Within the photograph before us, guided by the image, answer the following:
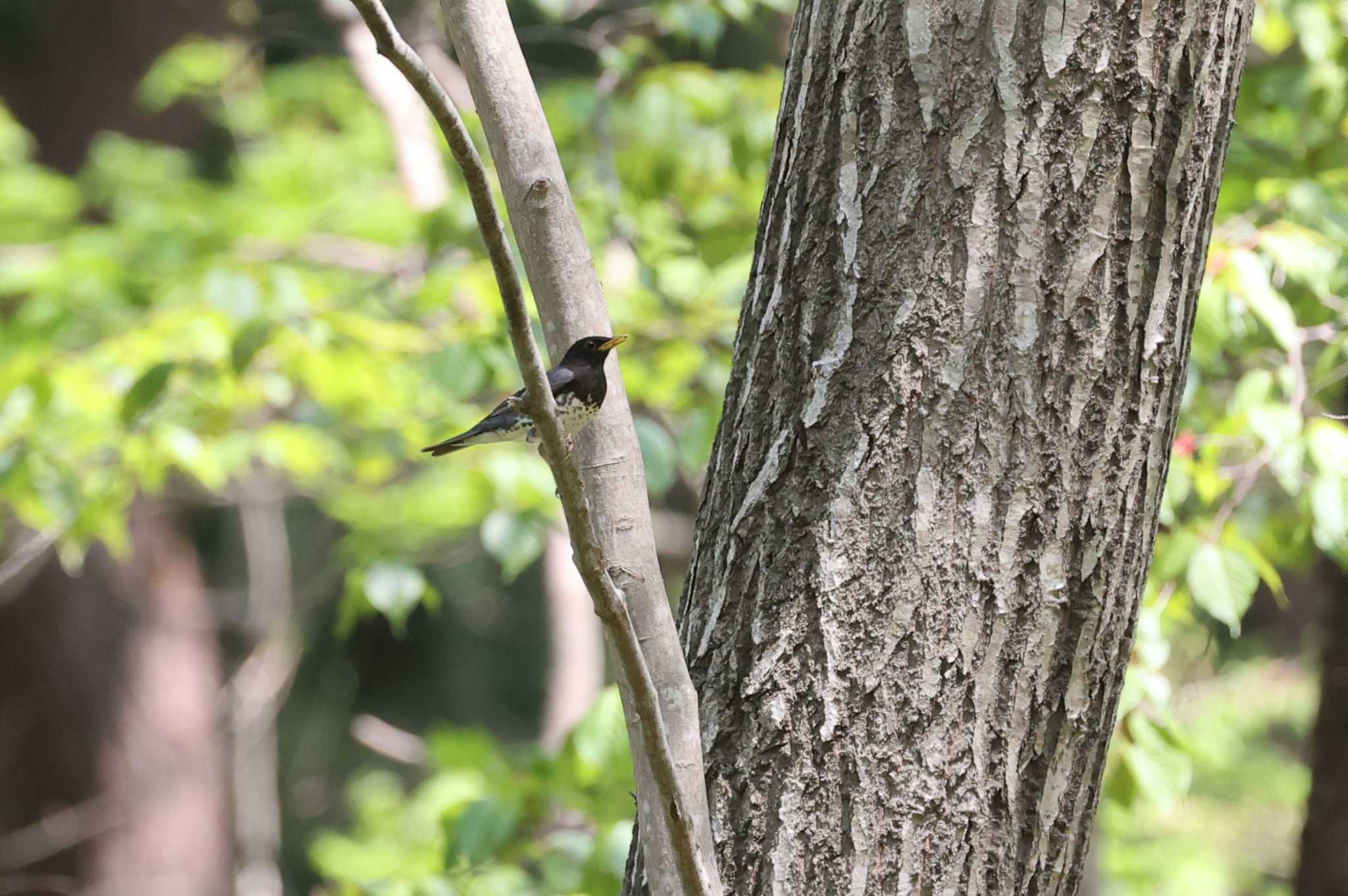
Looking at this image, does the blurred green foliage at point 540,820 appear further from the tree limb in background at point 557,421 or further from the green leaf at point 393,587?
the tree limb in background at point 557,421

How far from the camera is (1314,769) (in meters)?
3.81

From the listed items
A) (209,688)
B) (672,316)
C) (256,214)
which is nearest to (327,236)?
(256,214)

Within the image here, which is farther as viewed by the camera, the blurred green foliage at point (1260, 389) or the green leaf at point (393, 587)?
the green leaf at point (393, 587)

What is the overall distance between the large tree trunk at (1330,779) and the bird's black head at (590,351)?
3.07 m

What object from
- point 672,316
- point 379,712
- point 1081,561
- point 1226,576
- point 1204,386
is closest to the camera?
point 1081,561

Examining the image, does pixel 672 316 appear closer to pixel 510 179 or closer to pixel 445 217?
pixel 445 217

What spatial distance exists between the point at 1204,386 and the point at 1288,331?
34.5 inches

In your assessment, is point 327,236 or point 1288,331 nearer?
point 1288,331

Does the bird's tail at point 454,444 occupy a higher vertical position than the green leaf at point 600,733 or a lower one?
higher

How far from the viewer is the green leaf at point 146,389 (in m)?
3.19

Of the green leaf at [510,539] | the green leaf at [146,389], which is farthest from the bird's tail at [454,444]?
the green leaf at [146,389]

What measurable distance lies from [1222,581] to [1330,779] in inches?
71.4

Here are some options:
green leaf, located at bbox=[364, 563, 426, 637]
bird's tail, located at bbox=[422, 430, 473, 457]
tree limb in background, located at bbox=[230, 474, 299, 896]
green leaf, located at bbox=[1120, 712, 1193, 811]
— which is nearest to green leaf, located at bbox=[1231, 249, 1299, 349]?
green leaf, located at bbox=[1120, 712, 1193, 811]

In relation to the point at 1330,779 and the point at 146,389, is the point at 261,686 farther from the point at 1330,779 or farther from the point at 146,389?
the point at 1330,779
